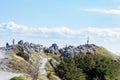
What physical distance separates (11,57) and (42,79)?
1447 cm

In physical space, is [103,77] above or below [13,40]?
below

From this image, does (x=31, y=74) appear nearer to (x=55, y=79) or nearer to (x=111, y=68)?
(x=55, y=79)

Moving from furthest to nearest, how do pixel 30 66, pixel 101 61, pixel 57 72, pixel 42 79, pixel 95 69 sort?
pixel 101 61
pixel 95 69
pixel 57 72
pixel 30 66
pixel 42 79

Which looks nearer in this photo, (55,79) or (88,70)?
(55,79)

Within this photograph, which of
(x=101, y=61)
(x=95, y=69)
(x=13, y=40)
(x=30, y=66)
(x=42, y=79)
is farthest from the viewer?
(x=13, y=40)

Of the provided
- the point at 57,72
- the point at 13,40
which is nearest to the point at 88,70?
the point at 57,72

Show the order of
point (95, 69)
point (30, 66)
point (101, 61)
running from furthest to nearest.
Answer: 1. point (101, 61)
2. point (95, 69)
3. point (30, 66)

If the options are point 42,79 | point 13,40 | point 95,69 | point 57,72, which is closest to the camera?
point 42,79

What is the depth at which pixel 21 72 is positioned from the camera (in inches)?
3167

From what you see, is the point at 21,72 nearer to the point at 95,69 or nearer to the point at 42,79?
the point at 42,79

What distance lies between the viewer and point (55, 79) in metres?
88.0

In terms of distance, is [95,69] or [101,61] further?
[101,61]

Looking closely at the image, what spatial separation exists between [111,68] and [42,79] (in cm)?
3384

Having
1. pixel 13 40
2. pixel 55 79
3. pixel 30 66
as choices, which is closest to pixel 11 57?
pixel 30 66
